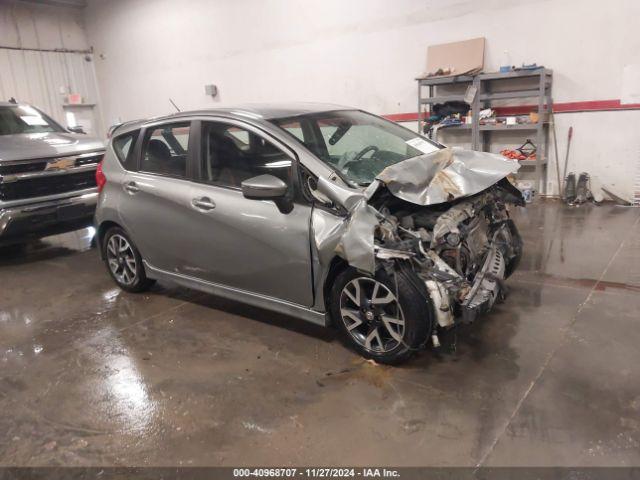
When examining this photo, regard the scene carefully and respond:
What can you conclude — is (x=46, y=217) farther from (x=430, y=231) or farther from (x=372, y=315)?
(x=430, y=231)

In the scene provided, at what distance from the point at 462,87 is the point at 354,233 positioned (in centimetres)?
529

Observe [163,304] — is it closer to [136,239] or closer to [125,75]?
[136,239]

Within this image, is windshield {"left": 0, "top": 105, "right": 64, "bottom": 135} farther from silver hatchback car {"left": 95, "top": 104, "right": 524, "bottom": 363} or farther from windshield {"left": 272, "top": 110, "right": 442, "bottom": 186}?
windshield {"left": 272, "top": 110, "right": 442, "bottom": 186}

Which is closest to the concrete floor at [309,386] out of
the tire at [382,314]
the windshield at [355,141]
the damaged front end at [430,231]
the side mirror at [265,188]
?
the tire at [382,314]

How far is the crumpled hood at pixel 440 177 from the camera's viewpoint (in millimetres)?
2629

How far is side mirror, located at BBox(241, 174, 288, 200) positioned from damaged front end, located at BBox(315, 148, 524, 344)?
23 centimetres

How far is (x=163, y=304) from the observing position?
3.87m

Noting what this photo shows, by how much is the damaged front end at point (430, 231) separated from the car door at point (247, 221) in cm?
21

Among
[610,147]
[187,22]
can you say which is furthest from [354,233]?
[187,22]

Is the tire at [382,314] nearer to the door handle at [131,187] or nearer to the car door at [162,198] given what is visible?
the car door at [162,198]

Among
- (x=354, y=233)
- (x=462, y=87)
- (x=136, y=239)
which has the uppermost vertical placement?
(x=462, y=87)

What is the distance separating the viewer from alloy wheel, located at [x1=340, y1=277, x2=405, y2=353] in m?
2.63

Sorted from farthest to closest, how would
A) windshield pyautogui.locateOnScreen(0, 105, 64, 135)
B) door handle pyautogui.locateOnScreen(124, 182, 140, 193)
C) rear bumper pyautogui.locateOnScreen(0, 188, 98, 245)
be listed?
windshield pyautogui.locateOnScreen(0, 105, 64, 135) → rear bumper pyautogui.locateOnScreen(0, 188, 98, 245) → door handle pyautogui.locateOnScreen(124, 182, 140, 193)

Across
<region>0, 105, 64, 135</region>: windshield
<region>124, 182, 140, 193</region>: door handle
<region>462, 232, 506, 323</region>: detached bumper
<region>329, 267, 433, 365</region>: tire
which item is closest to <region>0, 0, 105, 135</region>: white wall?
<region>0, 105, 64, 135</region>: windshield
